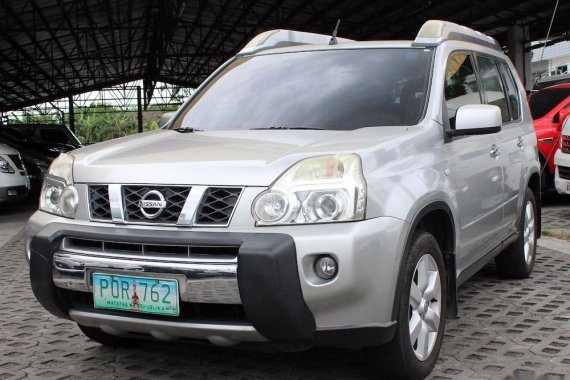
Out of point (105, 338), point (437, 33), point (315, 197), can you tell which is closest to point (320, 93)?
point (437, 33)

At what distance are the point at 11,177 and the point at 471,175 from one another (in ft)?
27.6

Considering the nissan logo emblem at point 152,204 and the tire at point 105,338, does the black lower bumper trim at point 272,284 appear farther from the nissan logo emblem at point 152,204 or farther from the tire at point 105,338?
the tire at point 105,338

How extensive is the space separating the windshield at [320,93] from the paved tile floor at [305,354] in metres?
1.22

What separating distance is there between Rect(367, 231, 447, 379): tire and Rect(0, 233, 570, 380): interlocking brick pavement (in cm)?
17

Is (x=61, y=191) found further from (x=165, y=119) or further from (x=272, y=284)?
(x=165, y=119)

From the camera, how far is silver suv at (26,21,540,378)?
8.06 feet

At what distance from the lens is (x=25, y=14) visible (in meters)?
20.4

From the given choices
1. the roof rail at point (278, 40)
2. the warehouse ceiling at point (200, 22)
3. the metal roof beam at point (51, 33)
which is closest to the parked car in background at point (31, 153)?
the warehouse ceiling at point (200, 22)

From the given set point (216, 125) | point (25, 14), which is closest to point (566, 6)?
point (25, 14)

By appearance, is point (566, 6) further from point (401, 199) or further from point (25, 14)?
point (401, 199)

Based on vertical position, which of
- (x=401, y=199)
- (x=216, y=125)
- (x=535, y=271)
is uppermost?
(x=216, y=125)

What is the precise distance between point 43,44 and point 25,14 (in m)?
7.00

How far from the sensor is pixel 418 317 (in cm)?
292

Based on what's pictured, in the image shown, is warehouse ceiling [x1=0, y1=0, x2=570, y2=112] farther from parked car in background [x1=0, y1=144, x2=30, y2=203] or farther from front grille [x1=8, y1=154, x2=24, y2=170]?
parked car in background [x1=0, y1=144, x2=30, y2=203]
